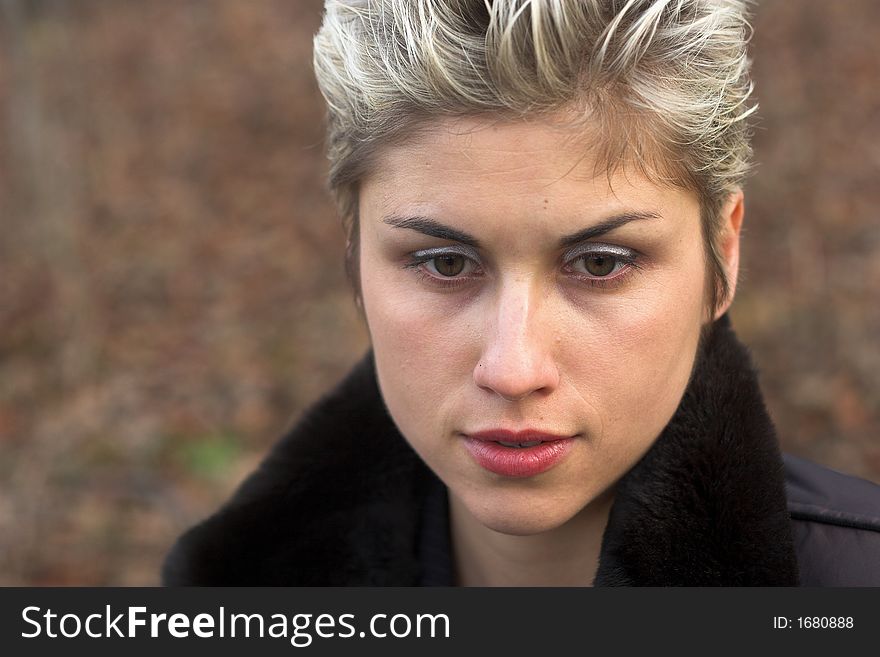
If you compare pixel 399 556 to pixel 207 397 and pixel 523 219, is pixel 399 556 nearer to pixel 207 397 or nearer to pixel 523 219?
pixel 523 219

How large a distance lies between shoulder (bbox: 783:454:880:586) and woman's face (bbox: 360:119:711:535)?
0.38 meters

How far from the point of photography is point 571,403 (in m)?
1.93

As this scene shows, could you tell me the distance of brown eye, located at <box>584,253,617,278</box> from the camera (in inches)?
75.0

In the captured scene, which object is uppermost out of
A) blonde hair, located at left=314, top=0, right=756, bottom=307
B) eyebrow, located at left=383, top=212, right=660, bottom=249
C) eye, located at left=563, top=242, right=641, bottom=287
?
blonde hair, located at left=314, top=0, right=756, bottom=307

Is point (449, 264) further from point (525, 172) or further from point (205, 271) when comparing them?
point (205, 271)

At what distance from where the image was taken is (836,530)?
6.61ft

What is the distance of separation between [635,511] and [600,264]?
0.57 meters

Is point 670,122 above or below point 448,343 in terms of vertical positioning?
above

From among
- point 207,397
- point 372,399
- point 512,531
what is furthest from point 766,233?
point 512,531

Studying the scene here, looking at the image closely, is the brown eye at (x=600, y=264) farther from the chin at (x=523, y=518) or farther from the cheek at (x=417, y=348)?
the chin at (x=523, y=518)

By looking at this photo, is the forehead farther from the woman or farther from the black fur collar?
the black fur collar

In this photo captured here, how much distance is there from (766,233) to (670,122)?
5481mm

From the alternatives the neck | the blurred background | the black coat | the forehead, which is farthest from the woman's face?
the blurred background
